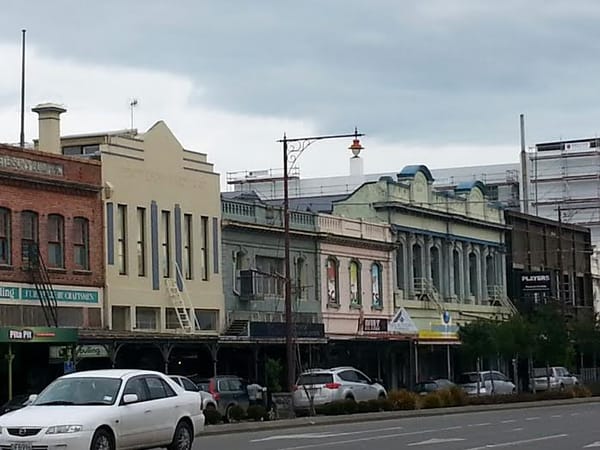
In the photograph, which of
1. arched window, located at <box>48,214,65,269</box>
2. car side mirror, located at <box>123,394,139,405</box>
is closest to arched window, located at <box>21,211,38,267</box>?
arched window, located at <box>48,214,65,269</box>

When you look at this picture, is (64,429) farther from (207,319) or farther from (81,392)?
(207,319)

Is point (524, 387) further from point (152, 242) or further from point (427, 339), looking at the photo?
point (152, 242)

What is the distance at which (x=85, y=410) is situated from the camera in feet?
69.5

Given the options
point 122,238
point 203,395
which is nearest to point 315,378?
point 203,395

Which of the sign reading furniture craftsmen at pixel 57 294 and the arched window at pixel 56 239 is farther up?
the arched window at pixel 56 239

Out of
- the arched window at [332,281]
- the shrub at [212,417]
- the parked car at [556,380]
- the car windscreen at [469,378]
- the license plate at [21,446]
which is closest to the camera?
the license plate at [21,446]

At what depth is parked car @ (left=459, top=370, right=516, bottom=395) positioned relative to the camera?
60.5 m

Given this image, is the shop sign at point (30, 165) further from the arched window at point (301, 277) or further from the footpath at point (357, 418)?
the arched window at point (301, 277)

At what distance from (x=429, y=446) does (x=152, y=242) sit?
931 inches

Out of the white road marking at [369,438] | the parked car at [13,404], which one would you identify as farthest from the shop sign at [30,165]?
the white road marking at [369,438]

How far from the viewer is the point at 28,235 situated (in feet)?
142

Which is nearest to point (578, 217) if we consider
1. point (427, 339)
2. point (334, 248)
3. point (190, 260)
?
point (427, 339)

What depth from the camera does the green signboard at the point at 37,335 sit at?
37.2 meters

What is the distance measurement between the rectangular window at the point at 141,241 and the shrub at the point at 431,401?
10374 mm
